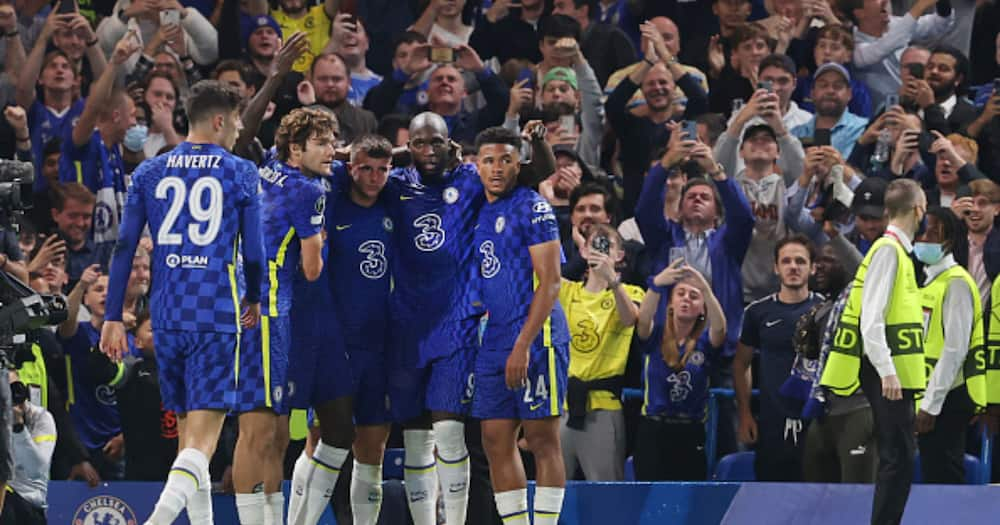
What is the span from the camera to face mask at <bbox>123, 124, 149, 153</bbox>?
14.4 meters

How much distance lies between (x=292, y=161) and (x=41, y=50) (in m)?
5.54

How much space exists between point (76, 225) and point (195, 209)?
202 inches

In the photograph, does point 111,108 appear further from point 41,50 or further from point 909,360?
point 909,360

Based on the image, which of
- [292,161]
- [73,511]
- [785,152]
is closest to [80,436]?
[73,511]

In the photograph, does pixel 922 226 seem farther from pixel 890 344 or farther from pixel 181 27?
pixel 181 27

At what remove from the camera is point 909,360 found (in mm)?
10508

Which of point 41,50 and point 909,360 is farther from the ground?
point 41,50

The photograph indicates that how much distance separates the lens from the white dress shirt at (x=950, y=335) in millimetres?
11391

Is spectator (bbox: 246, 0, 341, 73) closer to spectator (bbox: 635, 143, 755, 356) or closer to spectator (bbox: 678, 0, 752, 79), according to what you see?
spectator (bbox: 678, 0, 752, 79)

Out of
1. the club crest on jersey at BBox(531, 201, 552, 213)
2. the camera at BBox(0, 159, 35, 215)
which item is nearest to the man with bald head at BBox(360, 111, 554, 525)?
the club crest on jersey at BBox(531, 201, 552, 213)

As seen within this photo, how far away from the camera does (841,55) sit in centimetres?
1447

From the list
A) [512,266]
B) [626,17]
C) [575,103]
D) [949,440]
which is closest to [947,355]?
[949,440]

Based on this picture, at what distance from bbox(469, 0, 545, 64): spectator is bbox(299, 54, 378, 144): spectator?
1.74m

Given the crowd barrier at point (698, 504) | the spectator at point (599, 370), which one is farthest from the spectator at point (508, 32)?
the crowd barrier at point (698, 504)
